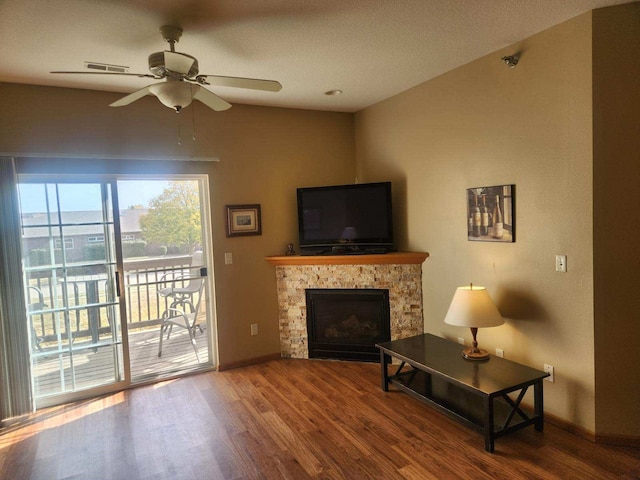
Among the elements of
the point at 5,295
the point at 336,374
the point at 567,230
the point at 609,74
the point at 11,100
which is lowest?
the point at 336,374

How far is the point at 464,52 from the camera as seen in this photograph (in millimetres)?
2996

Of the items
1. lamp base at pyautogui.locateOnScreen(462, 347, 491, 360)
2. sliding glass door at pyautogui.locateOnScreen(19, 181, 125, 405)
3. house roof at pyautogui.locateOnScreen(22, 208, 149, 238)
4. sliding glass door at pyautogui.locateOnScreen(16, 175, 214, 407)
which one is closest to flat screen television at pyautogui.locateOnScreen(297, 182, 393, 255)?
sliding glass door at pyautogui.locateOnScreen(16, 175, 214, 407)

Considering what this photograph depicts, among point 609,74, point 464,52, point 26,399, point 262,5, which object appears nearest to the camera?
point 262,5

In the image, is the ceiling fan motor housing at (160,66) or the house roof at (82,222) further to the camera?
the house roof at (82,222)

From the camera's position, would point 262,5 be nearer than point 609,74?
Yes

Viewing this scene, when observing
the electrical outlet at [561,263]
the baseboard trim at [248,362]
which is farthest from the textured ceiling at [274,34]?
the baseboard trim at [248,362]

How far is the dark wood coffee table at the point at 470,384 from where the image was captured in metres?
2.54

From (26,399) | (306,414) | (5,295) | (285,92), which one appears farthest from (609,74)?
(26,399)

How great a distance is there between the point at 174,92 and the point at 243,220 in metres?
2.00

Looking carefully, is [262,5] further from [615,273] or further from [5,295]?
[5,295]

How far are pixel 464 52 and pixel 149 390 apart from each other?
12.6 feet

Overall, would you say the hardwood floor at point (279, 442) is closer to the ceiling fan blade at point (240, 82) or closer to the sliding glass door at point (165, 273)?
the sliding glass door at point (165, 273)

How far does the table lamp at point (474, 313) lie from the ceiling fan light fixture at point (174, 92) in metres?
2.29

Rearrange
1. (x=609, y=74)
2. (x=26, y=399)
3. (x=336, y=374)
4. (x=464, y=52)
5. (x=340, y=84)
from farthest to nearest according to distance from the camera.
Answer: (x=336, y=374) < (x=340, y=84) < (x=26, y=399) < (x=464, y=52) < (x=609, y=74)
